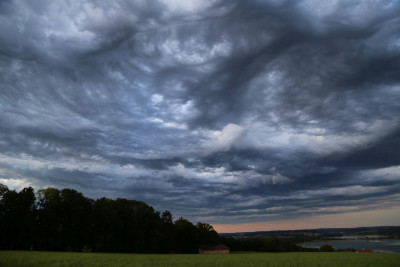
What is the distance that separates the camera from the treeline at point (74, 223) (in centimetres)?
6781

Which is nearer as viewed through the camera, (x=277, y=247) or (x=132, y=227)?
(x=132, y=227)

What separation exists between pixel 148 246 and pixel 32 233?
3465cm

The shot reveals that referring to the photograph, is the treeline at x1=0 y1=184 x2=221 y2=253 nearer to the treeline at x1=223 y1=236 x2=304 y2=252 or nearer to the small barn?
the small barn

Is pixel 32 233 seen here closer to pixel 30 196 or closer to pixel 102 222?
pixel 30 196

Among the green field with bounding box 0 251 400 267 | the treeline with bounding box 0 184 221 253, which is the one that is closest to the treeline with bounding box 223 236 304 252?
the treeline with bounding box 0 184 221 253

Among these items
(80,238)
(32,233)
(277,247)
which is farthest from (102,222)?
(277,247)

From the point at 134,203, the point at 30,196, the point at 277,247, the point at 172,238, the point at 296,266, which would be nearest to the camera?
the point at 296,266

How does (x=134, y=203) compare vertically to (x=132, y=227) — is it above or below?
above

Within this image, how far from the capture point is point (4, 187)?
69375 millimetres

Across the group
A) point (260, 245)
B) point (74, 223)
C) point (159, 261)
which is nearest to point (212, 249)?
point (260, 245)

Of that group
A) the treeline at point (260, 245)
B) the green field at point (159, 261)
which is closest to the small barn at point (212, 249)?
the treeline at point (260, 245)

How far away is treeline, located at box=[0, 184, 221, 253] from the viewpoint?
2670 inches

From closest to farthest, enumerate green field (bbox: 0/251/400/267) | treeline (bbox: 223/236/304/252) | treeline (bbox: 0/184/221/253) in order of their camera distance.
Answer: green field (bbox: 0/251/400/267) → treeline (bbox: 0/184/221/253) → treeline (bbox: 223/236/304/252)

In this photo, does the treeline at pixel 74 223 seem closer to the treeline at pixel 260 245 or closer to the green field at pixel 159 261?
the green field at pixel 159 261
